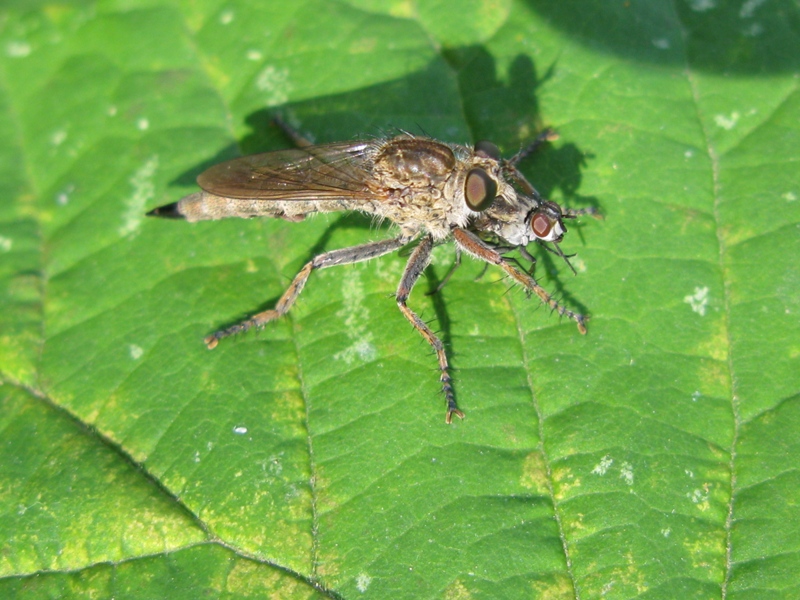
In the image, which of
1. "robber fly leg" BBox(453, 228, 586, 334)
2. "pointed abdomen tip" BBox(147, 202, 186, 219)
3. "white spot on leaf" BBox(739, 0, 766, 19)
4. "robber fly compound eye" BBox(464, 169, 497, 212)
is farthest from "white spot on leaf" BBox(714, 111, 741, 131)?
"pointed abdomen tip" BBox(147, 202, 186, 219)

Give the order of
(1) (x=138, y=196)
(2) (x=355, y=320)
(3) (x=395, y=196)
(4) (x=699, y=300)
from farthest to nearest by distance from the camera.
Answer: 1. (1) (x=138, y=196)
2. (3) (x=395, y=196)
3. (2) (x=355, y=320)
4. (4) (x=699, y=300)

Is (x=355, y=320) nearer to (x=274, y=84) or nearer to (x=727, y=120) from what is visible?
(x=274, y=84)

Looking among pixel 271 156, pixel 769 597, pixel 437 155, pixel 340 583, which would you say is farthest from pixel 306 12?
pixel 769 597

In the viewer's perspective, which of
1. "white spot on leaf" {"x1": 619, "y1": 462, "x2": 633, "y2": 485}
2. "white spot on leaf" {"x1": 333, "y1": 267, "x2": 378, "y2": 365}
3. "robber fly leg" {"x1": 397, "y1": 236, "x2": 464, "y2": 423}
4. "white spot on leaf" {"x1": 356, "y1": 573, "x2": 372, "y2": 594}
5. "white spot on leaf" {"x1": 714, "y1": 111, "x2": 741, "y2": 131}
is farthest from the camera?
"white spot on leaf" {"x1": 714, "y1": 111, "x2": 741, "y2": 131}

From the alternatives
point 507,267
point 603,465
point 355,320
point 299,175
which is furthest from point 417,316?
point 603,465

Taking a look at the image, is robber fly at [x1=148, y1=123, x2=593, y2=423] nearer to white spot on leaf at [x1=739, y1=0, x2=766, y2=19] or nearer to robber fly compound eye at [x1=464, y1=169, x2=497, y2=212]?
robber fly compound eye at [x1=464, y1=169, x2=497, y2=212]

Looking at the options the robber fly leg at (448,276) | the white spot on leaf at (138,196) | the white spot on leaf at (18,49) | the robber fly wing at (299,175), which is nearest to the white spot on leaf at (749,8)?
the robber fly leg at (448,276)
